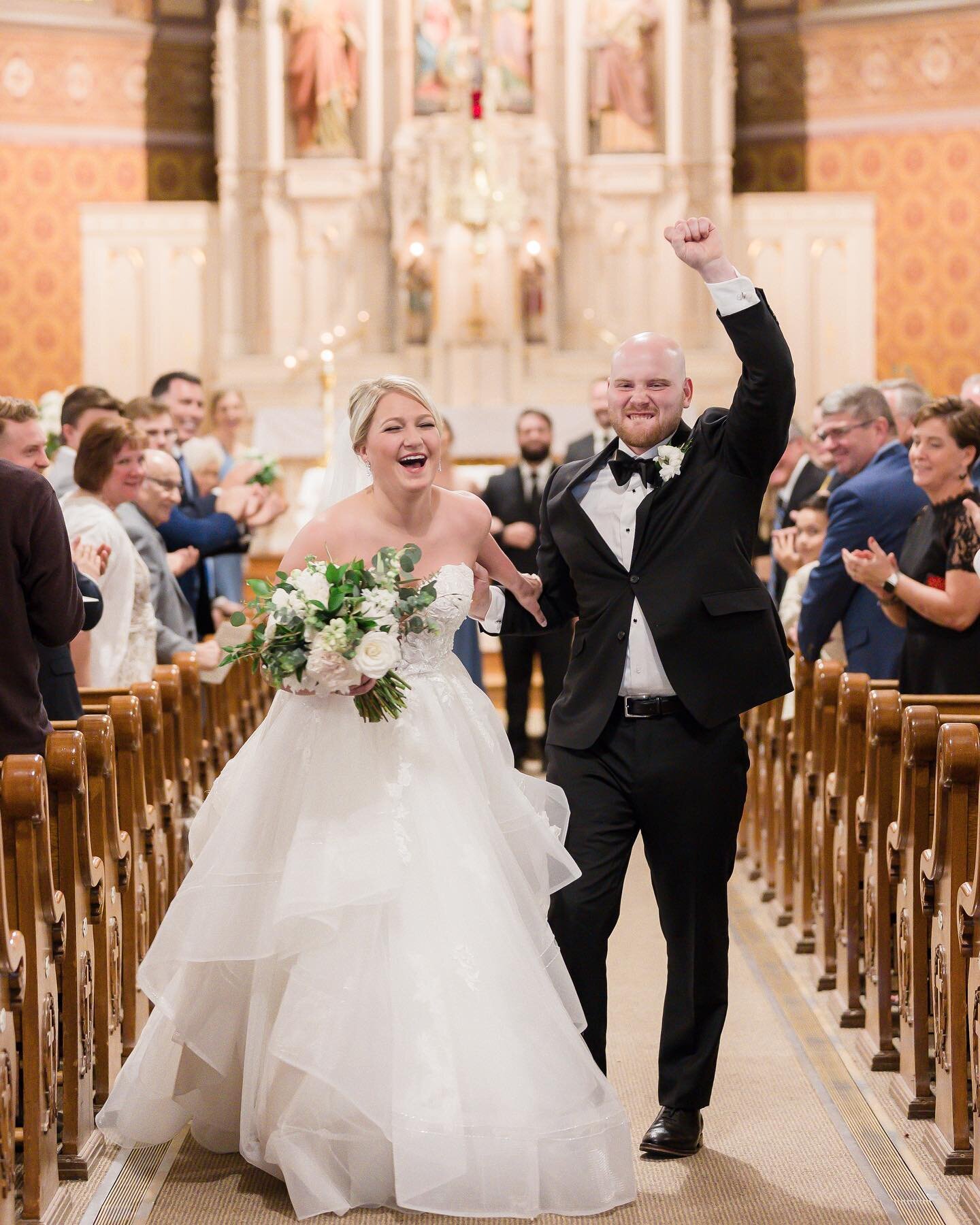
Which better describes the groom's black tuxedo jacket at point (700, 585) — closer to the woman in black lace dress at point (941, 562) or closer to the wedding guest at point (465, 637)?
the woman in black lace dress at point (941, 562)

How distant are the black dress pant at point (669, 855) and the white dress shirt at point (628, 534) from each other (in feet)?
0.22

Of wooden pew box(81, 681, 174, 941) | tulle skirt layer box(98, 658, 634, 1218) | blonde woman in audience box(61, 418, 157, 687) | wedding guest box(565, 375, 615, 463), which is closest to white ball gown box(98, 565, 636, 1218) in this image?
tulle skirt layer box(98, 658, 634, 1218)

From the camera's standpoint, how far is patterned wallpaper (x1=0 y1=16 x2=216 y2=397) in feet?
44.7

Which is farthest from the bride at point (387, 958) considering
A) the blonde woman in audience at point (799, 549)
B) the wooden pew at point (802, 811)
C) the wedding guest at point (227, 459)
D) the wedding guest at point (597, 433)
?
the wedding guest at point (597, 433)

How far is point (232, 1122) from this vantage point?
3.64 m

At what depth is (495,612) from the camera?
3.82m

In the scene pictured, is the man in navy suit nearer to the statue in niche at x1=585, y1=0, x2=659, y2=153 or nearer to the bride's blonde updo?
the bride's blonde updo

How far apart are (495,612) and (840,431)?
7.68 ft

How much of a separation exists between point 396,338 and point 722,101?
9.90ft

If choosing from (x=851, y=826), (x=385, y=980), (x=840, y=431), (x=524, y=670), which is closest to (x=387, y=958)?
(x=385, y=980)

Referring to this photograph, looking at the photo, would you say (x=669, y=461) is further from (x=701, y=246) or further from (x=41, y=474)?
(x=41, y=474)

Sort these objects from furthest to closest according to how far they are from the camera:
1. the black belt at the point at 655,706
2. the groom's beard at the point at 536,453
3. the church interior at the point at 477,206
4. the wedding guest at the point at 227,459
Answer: the church interior at the point at 477,206 < the groom's beard at the point at 536,453 < the wedding guest at the point at 227,459 < the black belt at the point at 655,706

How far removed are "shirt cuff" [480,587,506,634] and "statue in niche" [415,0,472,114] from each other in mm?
9814

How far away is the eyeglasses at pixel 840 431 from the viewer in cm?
572
